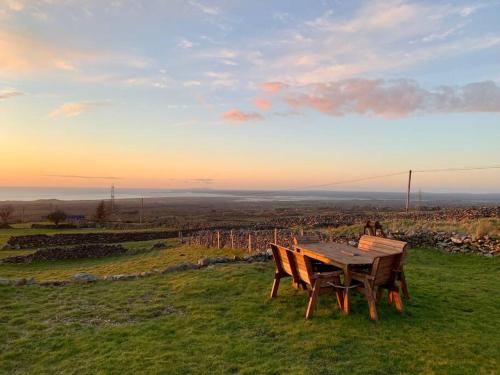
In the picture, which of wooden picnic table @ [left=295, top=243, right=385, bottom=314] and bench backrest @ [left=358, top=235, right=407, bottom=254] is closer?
wooden picnic table @ [left=295, top=243, right=385, bottom=314]

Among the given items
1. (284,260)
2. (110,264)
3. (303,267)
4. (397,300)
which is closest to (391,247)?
(397,300)

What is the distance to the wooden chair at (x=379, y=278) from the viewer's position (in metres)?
6.24

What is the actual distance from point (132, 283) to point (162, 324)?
3.73 meters

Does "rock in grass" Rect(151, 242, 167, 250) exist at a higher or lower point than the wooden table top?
lower

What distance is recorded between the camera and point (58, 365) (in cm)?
498

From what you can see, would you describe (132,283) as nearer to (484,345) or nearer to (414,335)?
(414,335)

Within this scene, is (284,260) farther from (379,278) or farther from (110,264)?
(110,264)

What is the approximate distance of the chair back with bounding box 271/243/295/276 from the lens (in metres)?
7.29

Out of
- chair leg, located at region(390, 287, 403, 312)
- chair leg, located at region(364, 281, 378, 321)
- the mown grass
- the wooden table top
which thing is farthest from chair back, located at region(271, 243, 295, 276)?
the mown grass

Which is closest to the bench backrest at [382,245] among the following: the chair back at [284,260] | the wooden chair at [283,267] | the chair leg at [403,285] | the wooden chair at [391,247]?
the wooden chair at [391,247]

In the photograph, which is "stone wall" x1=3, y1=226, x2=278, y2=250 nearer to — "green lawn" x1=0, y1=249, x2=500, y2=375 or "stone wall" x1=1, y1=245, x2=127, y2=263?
"stone wall" x1=1, y1=245, x2=127, y2=263

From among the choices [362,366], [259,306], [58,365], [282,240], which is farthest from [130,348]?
[282,240]

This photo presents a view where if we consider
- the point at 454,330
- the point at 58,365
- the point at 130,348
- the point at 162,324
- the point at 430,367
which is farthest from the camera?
the point at 162,324

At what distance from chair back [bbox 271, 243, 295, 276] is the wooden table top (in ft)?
1.60
